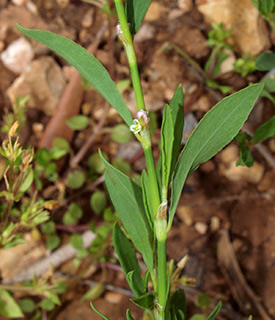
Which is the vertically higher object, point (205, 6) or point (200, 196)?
point (205, 6)

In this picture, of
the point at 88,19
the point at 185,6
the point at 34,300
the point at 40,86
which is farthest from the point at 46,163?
the point at 185,6

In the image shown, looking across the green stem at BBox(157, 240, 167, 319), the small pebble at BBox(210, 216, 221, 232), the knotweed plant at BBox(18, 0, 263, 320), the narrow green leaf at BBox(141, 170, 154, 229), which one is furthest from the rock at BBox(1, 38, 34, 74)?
the green stem at BBox(157, 240, 167, 319)

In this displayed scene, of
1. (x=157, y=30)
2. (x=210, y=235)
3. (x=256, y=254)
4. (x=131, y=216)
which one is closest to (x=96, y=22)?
(x=157, y=30)

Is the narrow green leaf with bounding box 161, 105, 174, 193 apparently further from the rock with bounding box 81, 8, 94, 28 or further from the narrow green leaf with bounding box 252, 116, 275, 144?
the rock with bounding box 81, 8, 94, 28

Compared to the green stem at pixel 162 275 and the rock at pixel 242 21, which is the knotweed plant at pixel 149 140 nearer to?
the green stem at pixel 162 275

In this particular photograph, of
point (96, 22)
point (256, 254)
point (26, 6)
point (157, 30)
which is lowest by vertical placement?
point (256, 254)

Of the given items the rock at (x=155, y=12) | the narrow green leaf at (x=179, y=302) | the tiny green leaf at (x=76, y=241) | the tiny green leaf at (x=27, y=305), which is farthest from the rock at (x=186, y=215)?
the rock at (x=155, y=12)

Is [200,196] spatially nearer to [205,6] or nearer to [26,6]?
[205,6]
